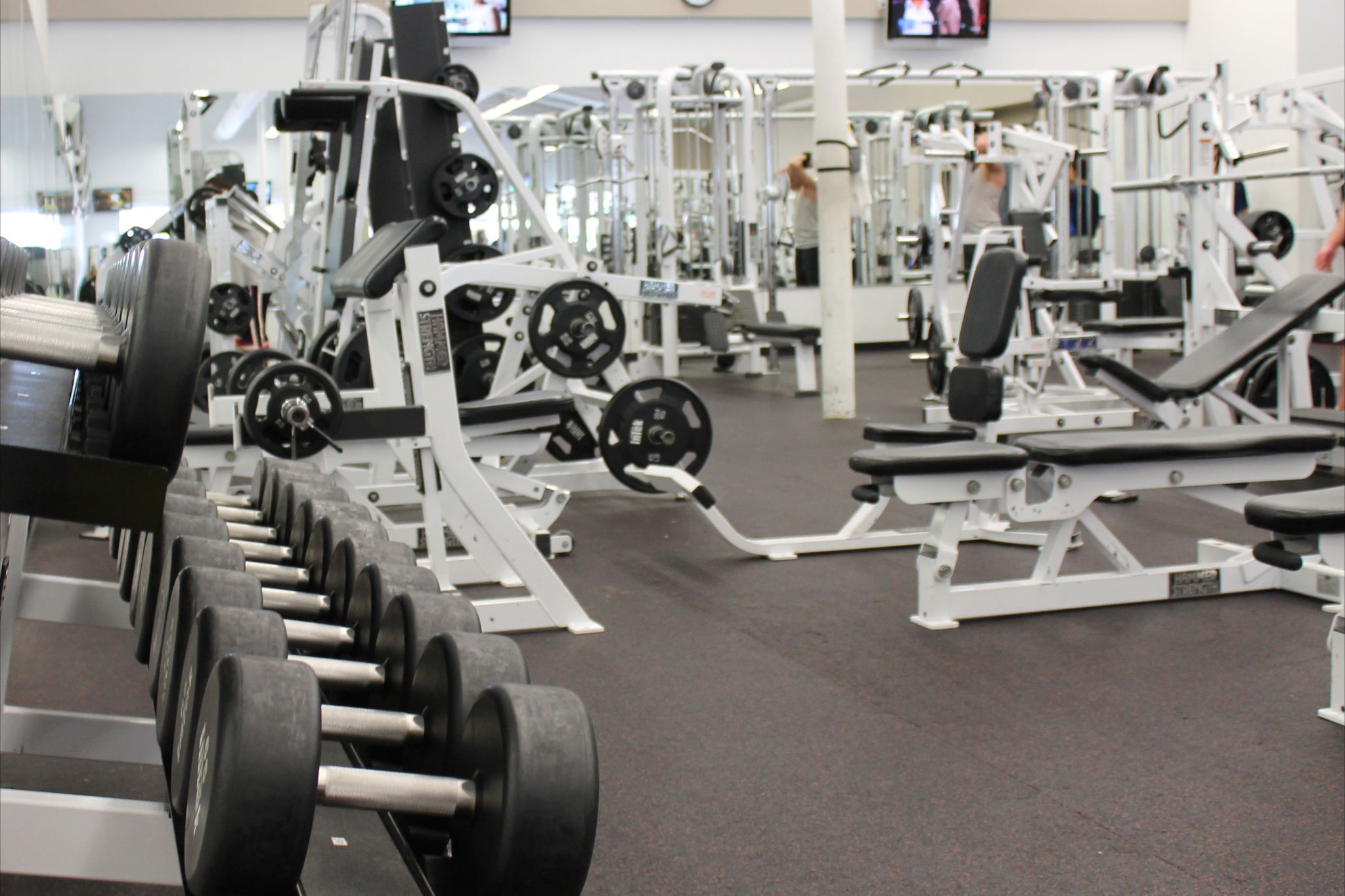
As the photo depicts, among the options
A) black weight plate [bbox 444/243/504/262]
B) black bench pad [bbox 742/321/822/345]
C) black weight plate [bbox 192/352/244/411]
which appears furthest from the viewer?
black bench pad [bbox 742/321/822/345]

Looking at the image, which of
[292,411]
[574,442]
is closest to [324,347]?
[574,442]

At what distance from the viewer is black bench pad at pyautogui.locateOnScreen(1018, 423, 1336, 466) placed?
9.58 ft

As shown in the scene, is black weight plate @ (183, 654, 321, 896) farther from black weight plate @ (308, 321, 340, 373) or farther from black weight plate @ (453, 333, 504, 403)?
black weight plate @ (308, 321, 340, 373)

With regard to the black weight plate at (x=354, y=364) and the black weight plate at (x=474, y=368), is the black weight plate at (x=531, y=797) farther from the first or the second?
the black weight plate at (x=474, y=368)

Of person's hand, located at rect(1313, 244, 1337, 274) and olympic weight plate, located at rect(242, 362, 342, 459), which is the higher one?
person's hand, located at rect(1313, 244, 1337, 274)

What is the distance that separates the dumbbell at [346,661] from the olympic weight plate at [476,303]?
342cm

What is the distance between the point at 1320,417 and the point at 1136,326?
1.98 m

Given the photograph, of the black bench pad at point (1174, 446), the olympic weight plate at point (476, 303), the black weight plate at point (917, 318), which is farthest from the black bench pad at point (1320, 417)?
the black weight plate at point (917, 318)

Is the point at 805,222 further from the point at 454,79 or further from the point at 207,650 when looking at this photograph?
the point at 207,650

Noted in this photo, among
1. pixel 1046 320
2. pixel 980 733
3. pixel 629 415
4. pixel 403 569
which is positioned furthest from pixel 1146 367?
pixel 403 569

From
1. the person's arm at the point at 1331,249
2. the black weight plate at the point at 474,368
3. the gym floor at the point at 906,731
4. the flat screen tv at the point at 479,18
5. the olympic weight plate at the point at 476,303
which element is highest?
the flat screen tv at the point at 479,18

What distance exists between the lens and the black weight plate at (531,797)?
987 millimetres

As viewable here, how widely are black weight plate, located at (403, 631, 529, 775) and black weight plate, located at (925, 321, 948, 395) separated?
224 inches

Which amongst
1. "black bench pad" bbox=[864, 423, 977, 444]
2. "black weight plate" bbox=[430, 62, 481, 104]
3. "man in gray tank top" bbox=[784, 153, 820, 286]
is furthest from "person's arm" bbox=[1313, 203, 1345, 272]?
"man in gray tank top" bbox=[784, 153, 820, 286]
